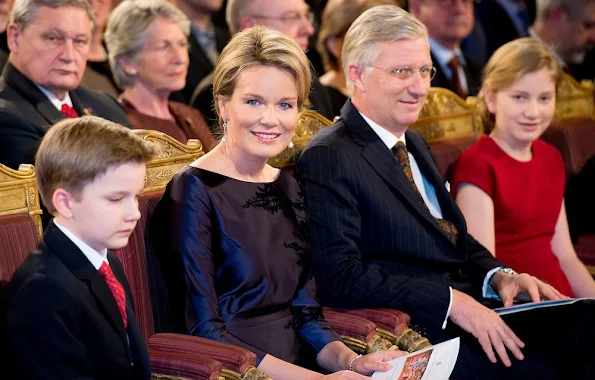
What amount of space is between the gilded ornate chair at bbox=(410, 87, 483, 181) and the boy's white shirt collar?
1.68 m

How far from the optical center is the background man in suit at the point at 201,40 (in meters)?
4.38

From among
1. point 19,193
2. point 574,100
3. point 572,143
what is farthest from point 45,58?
point 574,100

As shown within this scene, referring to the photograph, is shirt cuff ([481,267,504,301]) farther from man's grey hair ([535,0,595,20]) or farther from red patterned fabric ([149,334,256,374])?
man's grey hair ([535,0,595,20])

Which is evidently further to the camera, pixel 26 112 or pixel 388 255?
pixel 26 112

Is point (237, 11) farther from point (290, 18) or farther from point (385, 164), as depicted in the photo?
point (385, 164)

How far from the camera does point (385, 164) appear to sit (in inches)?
112

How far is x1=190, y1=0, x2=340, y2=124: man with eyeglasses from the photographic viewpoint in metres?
3.93

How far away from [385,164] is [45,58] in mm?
1163

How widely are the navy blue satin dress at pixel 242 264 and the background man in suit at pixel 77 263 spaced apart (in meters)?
0.32

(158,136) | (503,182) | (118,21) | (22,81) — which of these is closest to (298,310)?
(158,136)

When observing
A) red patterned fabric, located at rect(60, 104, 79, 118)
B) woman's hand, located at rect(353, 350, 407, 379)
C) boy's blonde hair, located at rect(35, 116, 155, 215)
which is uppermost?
boy's blonde hair, located at rect(35, 116, 155, 215)

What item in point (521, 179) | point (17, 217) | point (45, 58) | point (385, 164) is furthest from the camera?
point (521, 179)

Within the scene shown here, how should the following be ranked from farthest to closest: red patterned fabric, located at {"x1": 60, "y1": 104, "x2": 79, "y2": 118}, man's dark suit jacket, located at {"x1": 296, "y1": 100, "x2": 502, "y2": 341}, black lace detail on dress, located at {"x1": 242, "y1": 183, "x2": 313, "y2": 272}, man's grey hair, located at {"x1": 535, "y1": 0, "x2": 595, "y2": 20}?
man's grey hair, located at {"x1": 535, "y1": 0, "x2": 595, "y2": 20}, red patterned fabric, located at {"x1": 60, "y1": 104, "x2": 79, "y2": 118}, man's dark suit jacket, located at {"x1": 296, "y1": 100, "x2": 502, "y2": 341}, black lace detail on dress, located at {"x1": 242, "y1": 183, "x2": 313, "y2": 272}

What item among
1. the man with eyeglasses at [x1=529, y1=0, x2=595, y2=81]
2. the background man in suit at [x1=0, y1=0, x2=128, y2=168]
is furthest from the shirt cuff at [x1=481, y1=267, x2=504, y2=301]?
the man with eyeglasses at [x1=529, y1=0, x2=595, y2=81]
